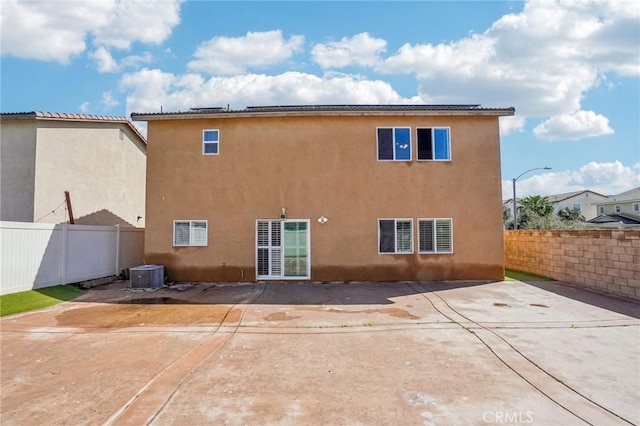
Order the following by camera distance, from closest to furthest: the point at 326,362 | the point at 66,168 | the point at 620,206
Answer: the point at 326,362, the point at 66,168, the point at 620,206

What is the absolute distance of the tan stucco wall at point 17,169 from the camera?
1397 centimetres

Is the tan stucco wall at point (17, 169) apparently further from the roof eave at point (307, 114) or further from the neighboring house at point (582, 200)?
the neighboring house at point (582, 200)

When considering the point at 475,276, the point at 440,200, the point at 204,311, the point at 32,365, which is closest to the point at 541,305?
the point at 475,276

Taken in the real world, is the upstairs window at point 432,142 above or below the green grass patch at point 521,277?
above

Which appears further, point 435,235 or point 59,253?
point 435,235

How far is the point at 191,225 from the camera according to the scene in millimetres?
12938

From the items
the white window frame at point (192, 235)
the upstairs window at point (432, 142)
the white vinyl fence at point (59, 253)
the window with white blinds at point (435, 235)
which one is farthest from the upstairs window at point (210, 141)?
the window with white blinds at point (435, 235)

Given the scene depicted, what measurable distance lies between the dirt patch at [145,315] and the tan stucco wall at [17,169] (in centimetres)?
773

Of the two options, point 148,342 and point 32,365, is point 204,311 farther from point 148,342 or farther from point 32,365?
point 32,365

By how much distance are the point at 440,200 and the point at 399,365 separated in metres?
8.54

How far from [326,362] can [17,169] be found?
50.4 feet

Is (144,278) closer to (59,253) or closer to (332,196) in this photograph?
(59,253)

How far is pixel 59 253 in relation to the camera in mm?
11273

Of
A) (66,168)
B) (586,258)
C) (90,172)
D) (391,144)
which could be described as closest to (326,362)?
(391,144)
